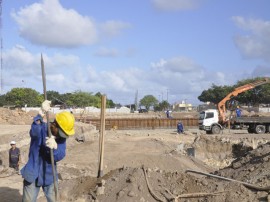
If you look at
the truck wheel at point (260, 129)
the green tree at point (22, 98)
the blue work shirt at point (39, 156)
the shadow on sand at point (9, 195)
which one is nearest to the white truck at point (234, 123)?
the truck wheel at point (260, 129)

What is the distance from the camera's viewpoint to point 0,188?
962 cm

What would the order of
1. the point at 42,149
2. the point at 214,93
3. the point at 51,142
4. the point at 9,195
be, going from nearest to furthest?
the point at 51,142
the point at 42,149
the point at 9,195
the point at 214,93

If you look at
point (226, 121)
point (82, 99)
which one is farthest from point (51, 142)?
point (82, 99)

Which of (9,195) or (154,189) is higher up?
(154,189)

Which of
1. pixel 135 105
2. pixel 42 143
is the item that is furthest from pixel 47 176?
pixel 135 105

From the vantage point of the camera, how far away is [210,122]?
34438 mm

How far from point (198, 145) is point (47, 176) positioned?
20617 millimetres

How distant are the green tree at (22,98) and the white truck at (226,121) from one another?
179 feet

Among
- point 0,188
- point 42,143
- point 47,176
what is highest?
point 42,143

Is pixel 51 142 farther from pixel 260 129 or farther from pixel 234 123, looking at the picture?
pixel 260 129

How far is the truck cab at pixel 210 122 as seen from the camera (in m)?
34.2

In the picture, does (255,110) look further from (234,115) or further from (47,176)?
(47,176)

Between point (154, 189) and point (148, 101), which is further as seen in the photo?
point (148, 101)

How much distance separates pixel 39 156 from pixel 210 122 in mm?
29384
